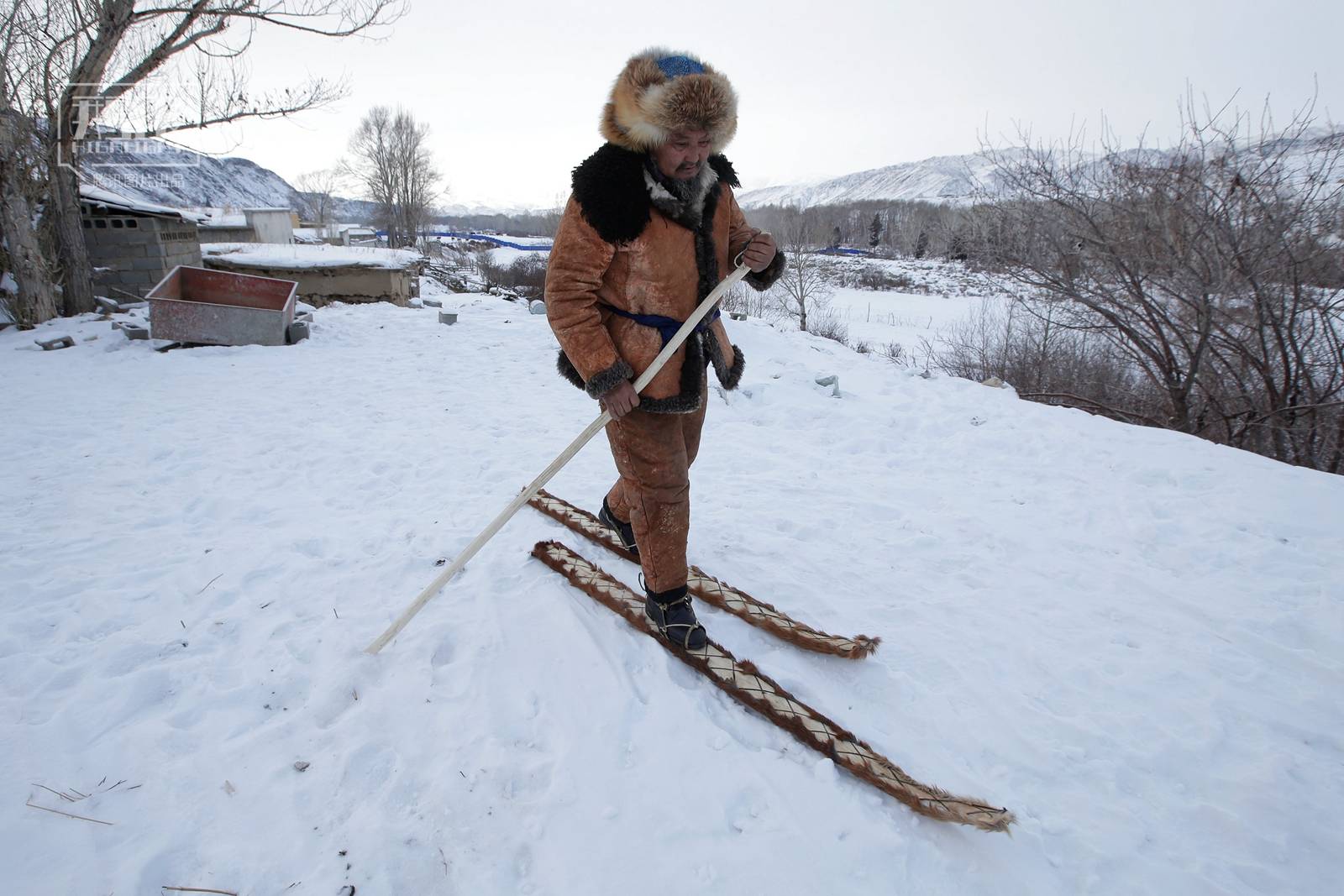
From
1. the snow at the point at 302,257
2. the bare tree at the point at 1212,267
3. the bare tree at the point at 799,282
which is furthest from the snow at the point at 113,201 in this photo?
the bare tree at the point at 799,282

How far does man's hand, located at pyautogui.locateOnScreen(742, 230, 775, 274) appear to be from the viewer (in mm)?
2117

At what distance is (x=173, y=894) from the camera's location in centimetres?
137

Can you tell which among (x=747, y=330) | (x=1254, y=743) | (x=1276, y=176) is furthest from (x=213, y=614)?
(x=1276, y=176)

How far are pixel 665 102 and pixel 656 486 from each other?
1278mm

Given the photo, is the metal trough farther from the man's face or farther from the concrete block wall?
the man's face

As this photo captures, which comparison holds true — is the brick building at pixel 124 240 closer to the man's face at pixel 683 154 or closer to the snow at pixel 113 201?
the snow at pixel 113 201

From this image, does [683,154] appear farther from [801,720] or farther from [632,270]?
[801,720]

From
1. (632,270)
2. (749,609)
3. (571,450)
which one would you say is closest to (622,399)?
(571,450)

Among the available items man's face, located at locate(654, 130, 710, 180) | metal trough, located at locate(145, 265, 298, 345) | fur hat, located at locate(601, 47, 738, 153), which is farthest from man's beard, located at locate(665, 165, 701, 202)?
metal trough, located at locate(145, 265, 298, 345)

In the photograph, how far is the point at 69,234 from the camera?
8039 millimetres

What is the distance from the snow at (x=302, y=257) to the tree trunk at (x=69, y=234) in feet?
8.23

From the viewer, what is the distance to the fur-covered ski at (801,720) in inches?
64.1

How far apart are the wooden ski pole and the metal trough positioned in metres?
6.55

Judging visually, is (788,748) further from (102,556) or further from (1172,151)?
(1172,151)
